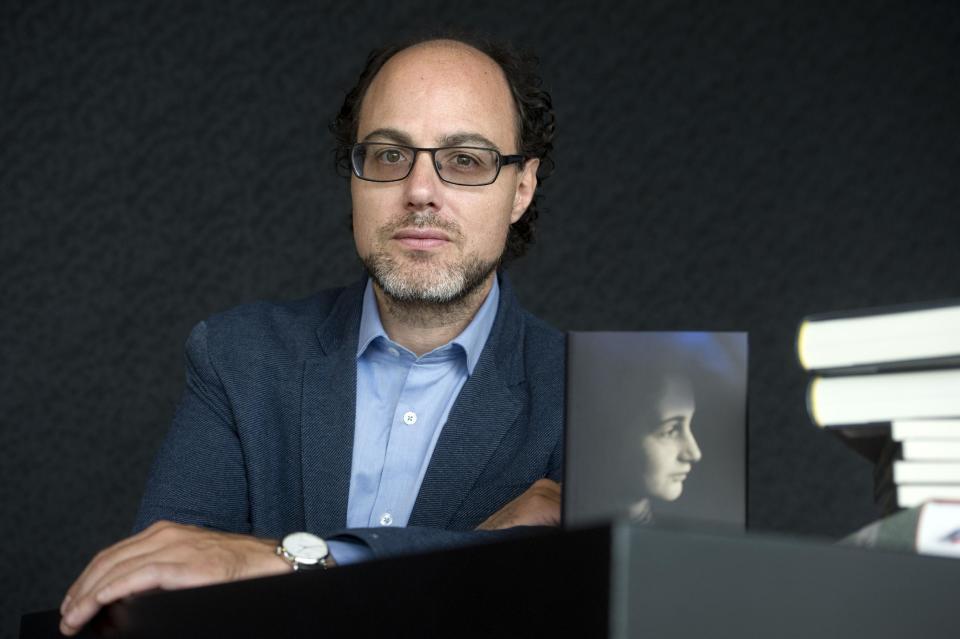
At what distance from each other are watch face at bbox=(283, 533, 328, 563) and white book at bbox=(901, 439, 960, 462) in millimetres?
349

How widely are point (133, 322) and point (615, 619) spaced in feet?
6.55

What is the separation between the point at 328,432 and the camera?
4.16ft

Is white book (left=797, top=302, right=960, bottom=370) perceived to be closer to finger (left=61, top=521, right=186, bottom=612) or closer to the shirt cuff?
the shirt cuff

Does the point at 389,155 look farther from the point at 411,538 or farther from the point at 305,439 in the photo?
the point at 411,538

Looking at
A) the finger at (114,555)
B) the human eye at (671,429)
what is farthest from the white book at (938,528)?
the finger at (114,555)

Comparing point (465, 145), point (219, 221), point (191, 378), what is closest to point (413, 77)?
point (465, 145)

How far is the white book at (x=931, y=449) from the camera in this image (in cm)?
50

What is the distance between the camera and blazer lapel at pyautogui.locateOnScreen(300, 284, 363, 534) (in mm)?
1250

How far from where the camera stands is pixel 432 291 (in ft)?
4.41

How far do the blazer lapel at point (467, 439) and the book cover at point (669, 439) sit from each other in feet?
2.15

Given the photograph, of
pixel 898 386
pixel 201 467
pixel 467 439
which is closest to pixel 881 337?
pixel 898 386

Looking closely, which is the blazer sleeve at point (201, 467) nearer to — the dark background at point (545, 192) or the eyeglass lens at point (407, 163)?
the eyeglass lens at point (407, 163)

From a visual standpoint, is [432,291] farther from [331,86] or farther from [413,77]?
[331,86]

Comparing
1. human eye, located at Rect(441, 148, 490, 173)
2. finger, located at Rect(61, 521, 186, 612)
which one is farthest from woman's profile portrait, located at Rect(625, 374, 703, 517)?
human eye, located at Rect(441, 148, 490, 173)
